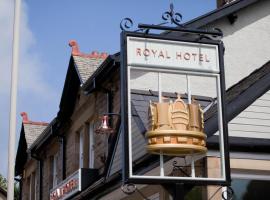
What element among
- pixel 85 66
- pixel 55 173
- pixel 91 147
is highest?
pixel 85 66

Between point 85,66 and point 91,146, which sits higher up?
point 85,66

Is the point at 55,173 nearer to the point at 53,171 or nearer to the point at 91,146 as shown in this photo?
the point at 53,171

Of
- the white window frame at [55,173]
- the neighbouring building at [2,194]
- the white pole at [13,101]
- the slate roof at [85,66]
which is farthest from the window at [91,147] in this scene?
the neighbouring building at [2,194]

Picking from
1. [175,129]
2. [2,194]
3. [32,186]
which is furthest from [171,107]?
[2,194]

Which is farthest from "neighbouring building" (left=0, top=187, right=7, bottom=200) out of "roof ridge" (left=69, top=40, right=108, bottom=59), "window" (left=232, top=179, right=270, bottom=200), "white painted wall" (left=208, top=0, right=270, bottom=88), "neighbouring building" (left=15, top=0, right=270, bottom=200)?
"window" (left=232, top=179, right=270, bottom=200)

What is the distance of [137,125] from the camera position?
44.7 ft

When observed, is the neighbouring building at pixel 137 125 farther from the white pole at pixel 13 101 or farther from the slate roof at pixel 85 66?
the white pole at pixel 13 101

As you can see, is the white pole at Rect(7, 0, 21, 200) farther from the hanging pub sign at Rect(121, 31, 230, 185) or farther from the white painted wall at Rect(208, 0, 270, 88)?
the white painted wall at Rect(208, 0, 270, 88)

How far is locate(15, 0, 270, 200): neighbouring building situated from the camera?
12250 millimetres

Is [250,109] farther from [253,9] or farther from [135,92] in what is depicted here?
[253,9]

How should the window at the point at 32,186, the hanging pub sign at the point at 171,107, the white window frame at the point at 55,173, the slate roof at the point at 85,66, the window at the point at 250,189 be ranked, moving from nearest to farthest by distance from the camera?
the hanging pub sign at the point at 171,107
the window at the point at 250,189
the slate roof at the point at 85,66
the white window frame at the point at 55,173
the window at the point at 32,186

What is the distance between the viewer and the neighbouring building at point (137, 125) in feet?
40.2

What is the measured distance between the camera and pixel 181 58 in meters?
10.5

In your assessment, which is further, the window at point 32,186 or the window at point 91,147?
the window at point 32,186
